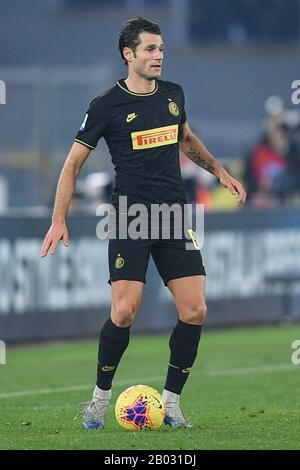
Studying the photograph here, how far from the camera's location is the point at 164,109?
8.75 metres

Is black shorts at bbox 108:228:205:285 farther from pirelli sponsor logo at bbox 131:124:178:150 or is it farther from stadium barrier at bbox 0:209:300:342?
stadium barrier at bbox 0:209:300:342

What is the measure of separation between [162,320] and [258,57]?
1486 cm

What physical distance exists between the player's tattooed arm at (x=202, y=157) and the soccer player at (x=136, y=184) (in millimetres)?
325

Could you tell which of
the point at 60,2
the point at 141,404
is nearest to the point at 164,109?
the point at 141,404

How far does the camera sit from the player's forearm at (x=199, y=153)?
360 inches

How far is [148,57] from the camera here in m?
8.60

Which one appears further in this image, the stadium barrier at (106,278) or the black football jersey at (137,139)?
the stadium barrier at (106,278)

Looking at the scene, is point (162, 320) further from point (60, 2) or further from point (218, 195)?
point (60, 2)

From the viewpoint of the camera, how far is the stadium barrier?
15164 mm

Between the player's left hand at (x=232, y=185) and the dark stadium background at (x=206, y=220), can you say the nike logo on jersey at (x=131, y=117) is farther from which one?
the dark stadium background at (x=206, y=220)

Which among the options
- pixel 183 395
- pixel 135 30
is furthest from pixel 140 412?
pixel 183 395

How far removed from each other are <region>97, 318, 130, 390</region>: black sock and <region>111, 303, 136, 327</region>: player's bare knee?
0.14 feet

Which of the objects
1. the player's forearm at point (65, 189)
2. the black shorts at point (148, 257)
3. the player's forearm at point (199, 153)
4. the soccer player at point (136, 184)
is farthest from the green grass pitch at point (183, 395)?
the player's forearm at point (199, 153)

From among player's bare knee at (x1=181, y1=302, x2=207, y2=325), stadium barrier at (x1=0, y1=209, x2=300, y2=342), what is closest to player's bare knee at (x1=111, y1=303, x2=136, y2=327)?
player's bare knee at (x1=181, y1=302, x2=207, y2=325)
